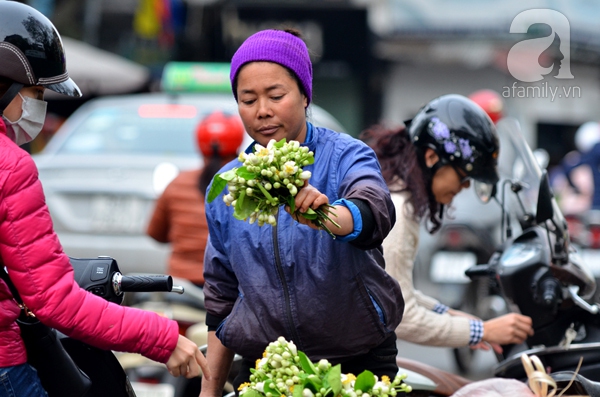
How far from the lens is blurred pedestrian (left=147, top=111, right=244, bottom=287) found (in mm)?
6281

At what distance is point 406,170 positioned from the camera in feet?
12.7

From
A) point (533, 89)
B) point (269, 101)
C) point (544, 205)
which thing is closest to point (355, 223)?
point (269, 101)

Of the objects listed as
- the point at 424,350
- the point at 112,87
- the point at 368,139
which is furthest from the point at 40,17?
the point at 112,87

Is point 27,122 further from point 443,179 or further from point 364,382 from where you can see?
point 443,179

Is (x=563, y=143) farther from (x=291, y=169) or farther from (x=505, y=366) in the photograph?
(x=291, y=169)

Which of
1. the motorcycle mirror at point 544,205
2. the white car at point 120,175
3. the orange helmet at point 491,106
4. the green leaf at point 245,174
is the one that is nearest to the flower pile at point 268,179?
the green leaf at point 245,174

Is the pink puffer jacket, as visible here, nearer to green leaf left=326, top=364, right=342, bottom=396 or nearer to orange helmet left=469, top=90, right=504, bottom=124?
green leaf left=326, top=364, right=342, bottom=396

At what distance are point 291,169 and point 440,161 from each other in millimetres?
1584

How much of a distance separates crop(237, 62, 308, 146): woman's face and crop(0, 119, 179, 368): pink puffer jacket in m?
0.66

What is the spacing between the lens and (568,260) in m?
4.02

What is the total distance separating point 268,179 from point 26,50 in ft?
Result: 2.77

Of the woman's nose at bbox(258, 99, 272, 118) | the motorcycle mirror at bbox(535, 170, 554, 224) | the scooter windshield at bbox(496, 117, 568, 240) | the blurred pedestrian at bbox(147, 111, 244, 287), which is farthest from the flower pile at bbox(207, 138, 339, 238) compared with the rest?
the blurred pedestrian at bbox(147, 111, 244, 287)

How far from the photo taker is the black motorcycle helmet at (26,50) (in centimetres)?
275

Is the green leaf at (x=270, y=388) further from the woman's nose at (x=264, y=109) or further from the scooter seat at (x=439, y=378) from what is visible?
the scooter seat at (x=439, y=378)
